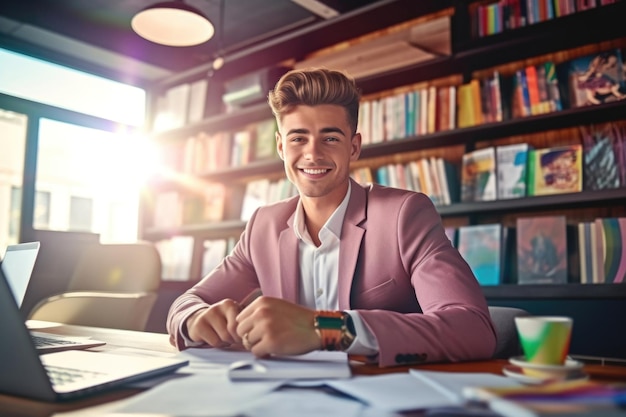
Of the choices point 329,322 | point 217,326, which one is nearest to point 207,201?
point 217,326

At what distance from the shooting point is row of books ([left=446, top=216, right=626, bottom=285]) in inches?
89.7

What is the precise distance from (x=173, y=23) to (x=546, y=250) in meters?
2.17

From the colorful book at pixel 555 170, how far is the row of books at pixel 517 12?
0.63m

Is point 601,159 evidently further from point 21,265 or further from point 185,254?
point 185,254

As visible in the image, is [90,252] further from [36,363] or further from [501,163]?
[36,363]

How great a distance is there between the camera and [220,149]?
12.8ft

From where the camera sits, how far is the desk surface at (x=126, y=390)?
62 centimetres

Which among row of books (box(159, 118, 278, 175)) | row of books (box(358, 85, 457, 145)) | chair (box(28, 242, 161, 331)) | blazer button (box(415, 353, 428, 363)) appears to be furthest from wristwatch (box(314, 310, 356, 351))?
row of books (box(159, 118, 278, 175))

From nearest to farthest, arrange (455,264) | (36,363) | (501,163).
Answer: (36,363) < (455,264) < (501,163)

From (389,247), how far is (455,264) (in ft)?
0.68

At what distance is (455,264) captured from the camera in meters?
1.14

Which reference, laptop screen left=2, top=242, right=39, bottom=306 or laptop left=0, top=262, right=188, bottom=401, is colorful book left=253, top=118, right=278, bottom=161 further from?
laptop left=0, top=262, right=188, bottom=401

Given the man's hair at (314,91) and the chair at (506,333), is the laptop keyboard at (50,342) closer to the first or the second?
the man's hair at (314,91)

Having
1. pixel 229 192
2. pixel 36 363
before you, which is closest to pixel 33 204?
pixel 229 192
